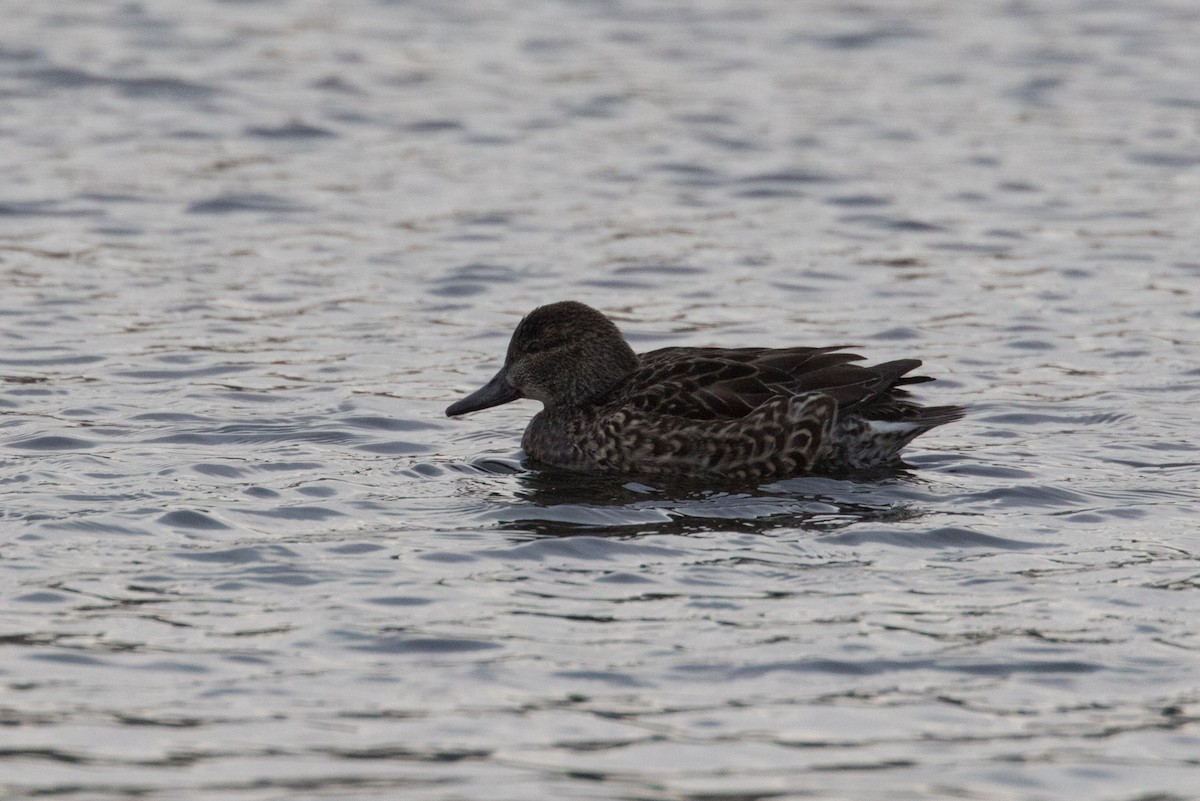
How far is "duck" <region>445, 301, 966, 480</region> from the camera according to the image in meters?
10.0

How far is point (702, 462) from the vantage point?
10.0 meters

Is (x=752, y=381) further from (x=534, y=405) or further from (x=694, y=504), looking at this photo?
(x=534, y=405)

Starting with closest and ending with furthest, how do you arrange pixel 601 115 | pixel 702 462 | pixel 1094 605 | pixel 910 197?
pixel 1094 605 → pixel 702 462 → pixel 910 197 → pixel 601 115

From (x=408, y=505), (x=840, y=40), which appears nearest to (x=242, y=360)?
(x=408, y=505)

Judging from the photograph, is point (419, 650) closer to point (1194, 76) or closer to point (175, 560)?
point (175, 560)

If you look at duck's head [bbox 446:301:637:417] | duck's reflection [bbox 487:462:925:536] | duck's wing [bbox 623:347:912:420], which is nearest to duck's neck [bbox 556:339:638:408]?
duck's head [bbox 446:301:637:417]

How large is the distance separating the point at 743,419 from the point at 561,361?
1.19 metres

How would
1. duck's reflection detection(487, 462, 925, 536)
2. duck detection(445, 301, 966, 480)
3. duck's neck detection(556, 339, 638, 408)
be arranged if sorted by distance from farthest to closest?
duck's neck detection(556, 339, 638, 408) < duck detection(445, 301, 966, 480) < duck's reflection detection(487, 462, 925, 536)

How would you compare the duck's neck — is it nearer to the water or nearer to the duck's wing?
the duck's wing

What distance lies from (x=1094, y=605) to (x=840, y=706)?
1.53 m

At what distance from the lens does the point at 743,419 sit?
10.0 m

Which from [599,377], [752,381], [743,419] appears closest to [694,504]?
[743,419]

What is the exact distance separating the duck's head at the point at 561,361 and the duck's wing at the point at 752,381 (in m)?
0.35

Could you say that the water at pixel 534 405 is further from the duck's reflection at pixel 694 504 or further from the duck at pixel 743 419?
the duck at pixel 743 419
